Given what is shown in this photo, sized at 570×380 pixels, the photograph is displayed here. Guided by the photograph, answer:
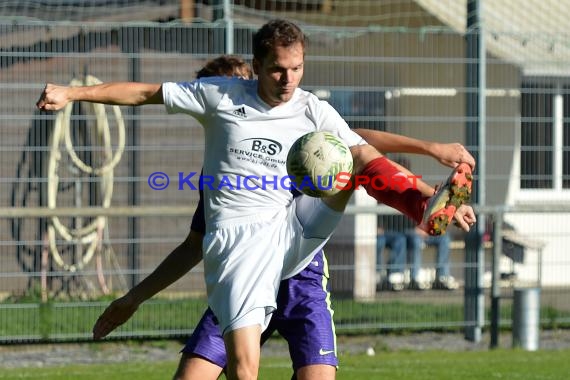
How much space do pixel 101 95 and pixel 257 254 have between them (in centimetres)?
98

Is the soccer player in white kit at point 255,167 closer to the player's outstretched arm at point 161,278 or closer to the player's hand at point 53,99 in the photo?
the player's hand at point 53,99

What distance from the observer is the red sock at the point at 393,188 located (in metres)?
5.05

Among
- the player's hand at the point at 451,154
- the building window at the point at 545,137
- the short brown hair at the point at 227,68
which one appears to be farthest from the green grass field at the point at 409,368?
the player's hand at the point at 451,154

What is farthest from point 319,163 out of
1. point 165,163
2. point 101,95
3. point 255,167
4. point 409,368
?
point 165,163

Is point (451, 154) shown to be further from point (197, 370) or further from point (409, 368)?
point (409, 368)

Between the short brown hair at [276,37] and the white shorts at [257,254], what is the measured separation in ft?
2.25

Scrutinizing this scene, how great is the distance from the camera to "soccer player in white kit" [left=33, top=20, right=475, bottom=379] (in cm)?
526

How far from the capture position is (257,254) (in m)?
5.32

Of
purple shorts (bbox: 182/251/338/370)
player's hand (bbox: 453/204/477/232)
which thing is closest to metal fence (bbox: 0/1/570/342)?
purple shorts (bbox: 182/251/338/370)

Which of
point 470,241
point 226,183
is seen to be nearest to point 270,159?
point 226,183

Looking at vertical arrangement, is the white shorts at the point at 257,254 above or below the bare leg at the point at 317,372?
above

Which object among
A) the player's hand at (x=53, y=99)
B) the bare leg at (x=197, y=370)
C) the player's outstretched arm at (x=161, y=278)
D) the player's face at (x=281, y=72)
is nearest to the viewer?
the player's hand at (x=53, y=99)

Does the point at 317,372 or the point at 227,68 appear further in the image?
the point at 227,68

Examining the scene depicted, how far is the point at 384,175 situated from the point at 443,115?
622 centimetres
